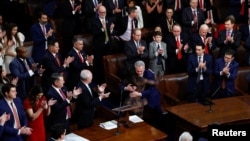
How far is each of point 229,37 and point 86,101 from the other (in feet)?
10.6

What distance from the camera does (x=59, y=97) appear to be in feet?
24.7

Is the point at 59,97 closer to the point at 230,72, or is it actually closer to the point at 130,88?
the point at 130,88

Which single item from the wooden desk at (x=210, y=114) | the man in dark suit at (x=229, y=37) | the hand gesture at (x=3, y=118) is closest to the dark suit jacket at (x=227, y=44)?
the man in dark suit at (x=229, y=37)

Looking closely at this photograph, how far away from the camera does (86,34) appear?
10109 millimetres

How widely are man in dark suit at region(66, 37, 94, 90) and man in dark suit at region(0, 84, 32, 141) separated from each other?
1.91 m

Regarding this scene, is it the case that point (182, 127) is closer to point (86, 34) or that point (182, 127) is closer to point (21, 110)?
point (21, 110)

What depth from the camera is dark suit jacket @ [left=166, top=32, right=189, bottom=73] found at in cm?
959

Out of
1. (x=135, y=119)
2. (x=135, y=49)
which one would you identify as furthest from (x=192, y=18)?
(x=135, y=119)

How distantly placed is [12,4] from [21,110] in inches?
167

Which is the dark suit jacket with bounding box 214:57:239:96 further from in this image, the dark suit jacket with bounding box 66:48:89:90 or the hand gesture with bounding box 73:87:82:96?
the hand gesture with bounding box 73:87:82:96

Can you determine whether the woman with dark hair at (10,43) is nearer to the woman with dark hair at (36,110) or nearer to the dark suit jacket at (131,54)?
the woman with dark hair at (36,110)

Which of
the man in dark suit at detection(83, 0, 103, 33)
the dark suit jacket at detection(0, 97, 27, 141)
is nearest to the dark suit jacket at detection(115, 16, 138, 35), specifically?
the man in dark suit at detection(83, 0, 103, 33)

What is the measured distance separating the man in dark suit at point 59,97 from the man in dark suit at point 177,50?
2.58 metres

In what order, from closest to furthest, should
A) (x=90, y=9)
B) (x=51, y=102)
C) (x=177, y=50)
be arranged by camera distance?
(x=51, y=102) → (x=177, y=50) → (x=90, y=9)
